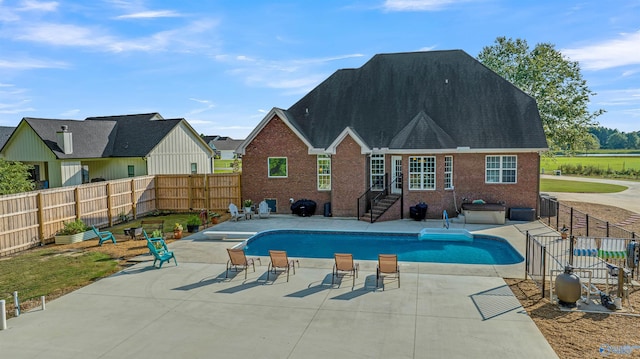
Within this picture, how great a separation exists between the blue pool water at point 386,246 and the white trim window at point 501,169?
20.0 feet

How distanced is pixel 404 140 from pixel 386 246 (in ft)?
27.3

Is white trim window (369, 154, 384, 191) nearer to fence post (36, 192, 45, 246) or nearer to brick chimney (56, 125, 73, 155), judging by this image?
fence post (36, 192, 45, 246)

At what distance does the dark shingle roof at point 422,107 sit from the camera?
25406 mm

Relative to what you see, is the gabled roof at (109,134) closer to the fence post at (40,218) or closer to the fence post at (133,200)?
the fence post at (133,200)

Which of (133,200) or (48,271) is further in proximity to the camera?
(133,200)

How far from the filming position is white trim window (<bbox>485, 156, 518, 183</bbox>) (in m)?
24.8

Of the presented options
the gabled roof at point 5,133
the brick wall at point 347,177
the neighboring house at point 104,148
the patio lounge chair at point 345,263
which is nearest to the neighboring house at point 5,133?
the gabled roof at point 5,133

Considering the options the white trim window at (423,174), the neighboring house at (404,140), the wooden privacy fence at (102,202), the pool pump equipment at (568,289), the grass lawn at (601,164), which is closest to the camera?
the pool pump equipment at (568,289)

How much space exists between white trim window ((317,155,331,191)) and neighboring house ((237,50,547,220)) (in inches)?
2.4

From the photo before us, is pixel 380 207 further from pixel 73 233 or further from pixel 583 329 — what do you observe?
pixel 73 233

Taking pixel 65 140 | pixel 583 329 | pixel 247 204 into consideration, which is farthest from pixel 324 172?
pixel 65 140

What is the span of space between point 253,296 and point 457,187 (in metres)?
16.4

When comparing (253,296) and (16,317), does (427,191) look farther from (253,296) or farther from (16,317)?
(16,317)

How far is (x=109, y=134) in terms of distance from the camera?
3619 cm
